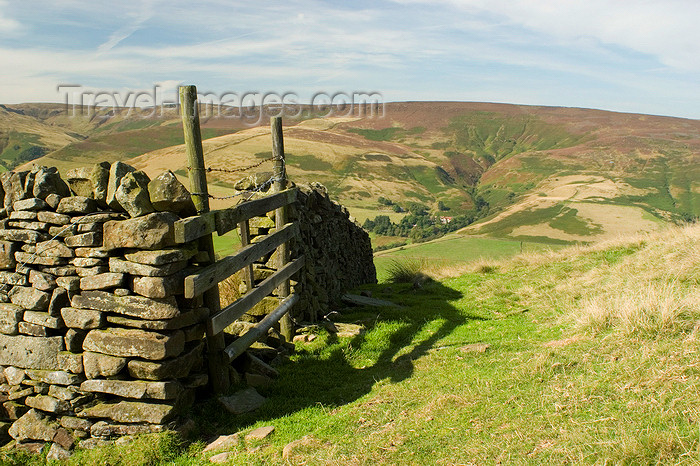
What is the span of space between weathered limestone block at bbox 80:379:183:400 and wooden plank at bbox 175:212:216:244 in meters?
1.58

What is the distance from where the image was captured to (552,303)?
9.62 m

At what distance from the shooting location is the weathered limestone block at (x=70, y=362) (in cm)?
550

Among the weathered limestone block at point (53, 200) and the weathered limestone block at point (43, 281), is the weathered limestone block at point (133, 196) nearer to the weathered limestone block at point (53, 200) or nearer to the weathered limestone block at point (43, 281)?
the weathered limestone block at point (53, 200)

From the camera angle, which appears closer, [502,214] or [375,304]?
[375,304]

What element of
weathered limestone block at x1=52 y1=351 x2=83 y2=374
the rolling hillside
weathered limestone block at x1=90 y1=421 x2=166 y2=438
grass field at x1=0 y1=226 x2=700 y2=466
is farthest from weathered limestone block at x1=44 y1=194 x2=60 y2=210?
the rolling hillside

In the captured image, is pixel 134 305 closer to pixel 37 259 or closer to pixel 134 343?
pixel 134 343

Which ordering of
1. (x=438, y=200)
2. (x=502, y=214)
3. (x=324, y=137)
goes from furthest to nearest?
(x=324, y=137)
(x=438, y=200)
(x=502, y=214)

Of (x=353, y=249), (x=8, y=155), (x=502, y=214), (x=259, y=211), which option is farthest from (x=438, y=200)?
(x=8, y=155)

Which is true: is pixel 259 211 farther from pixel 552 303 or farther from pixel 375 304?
pixel 552 303

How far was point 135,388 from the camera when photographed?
531cm

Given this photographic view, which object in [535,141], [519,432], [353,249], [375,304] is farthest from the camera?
[535,141]

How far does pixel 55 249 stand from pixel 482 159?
156 metres

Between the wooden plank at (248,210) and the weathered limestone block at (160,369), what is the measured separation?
1.58 m

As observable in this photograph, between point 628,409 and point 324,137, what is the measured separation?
132 m
